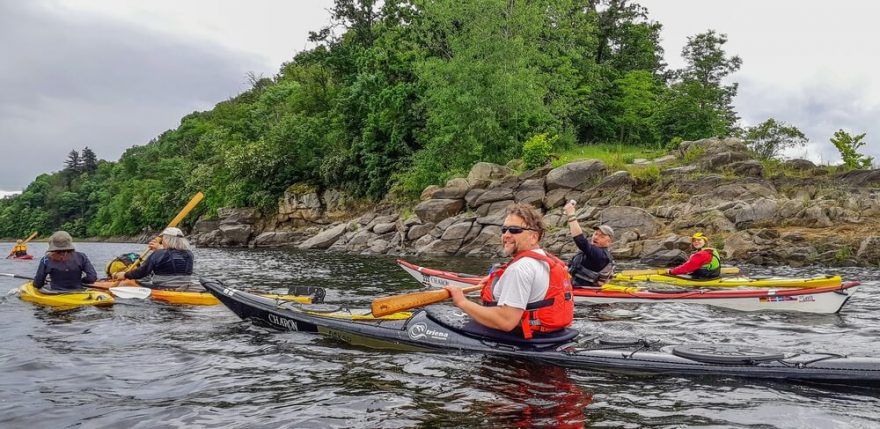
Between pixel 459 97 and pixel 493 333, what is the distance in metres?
25.3

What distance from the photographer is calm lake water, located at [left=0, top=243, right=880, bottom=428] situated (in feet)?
14.5

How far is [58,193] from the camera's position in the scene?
303 ft

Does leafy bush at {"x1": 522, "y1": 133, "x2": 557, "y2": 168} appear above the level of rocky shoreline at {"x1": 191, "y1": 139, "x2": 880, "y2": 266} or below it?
above

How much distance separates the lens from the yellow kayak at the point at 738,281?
9.59 metres

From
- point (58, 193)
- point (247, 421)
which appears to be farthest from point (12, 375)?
point (58, 193)

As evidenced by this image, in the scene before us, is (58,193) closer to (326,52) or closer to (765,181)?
(326,52)

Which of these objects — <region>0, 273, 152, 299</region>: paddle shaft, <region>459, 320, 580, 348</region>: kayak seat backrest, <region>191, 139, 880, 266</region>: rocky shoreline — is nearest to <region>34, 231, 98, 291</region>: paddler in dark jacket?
<region>0, 273, 152, 299</region>: paddle shaft

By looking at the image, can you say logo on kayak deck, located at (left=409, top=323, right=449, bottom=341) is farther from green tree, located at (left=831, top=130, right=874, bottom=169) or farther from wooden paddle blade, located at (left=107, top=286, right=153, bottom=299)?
green tree, located at (left=831, top=130, right=874, bottom=169)

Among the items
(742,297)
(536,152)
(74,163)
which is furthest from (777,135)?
(74,163)

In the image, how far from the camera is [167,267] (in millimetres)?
10703

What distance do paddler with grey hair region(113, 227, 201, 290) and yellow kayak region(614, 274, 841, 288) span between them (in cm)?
860

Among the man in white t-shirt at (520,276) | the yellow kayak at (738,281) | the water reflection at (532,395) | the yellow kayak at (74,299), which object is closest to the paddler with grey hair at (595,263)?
the yellow kayak at (738,281)

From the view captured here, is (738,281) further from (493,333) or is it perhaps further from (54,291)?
(54,291)

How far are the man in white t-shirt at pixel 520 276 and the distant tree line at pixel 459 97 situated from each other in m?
23.0
